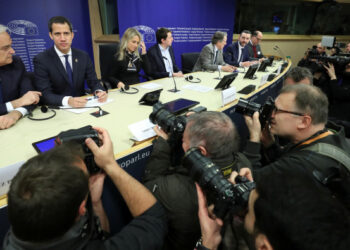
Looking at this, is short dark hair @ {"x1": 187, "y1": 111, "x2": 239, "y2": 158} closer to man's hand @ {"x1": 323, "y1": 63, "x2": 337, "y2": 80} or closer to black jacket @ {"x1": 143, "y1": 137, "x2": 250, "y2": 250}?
black jacket @ {"x1": 143, "y1": 137, "x2": 250, "y2": 250}

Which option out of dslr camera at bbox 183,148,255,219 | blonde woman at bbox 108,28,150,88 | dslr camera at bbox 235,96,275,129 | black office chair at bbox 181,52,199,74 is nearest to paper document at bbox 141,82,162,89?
blonde woman at bbox 108,28,150,88

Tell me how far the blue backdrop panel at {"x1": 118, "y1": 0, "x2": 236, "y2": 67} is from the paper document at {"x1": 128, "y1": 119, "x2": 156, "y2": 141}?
329 centimetres

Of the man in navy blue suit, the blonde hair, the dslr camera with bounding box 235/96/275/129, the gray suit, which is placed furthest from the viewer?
the man in navy blue suit

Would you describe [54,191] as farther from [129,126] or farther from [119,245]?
[129,126]

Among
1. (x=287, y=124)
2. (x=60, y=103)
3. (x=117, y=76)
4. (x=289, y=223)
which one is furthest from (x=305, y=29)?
(x=289, y=223)

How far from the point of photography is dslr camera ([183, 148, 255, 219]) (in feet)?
2.28

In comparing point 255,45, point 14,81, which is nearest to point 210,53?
point 255,45

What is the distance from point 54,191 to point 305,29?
9.45m

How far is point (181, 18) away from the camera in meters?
4.82

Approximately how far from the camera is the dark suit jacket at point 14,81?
1.72 meters

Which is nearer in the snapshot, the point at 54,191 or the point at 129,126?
the point at 54,191

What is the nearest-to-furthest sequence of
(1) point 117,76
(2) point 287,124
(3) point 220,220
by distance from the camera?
(3) point 220,220
(2) point 287,124
(1) point 117,76

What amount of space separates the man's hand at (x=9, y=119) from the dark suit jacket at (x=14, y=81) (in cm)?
36

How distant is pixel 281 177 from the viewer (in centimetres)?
52
